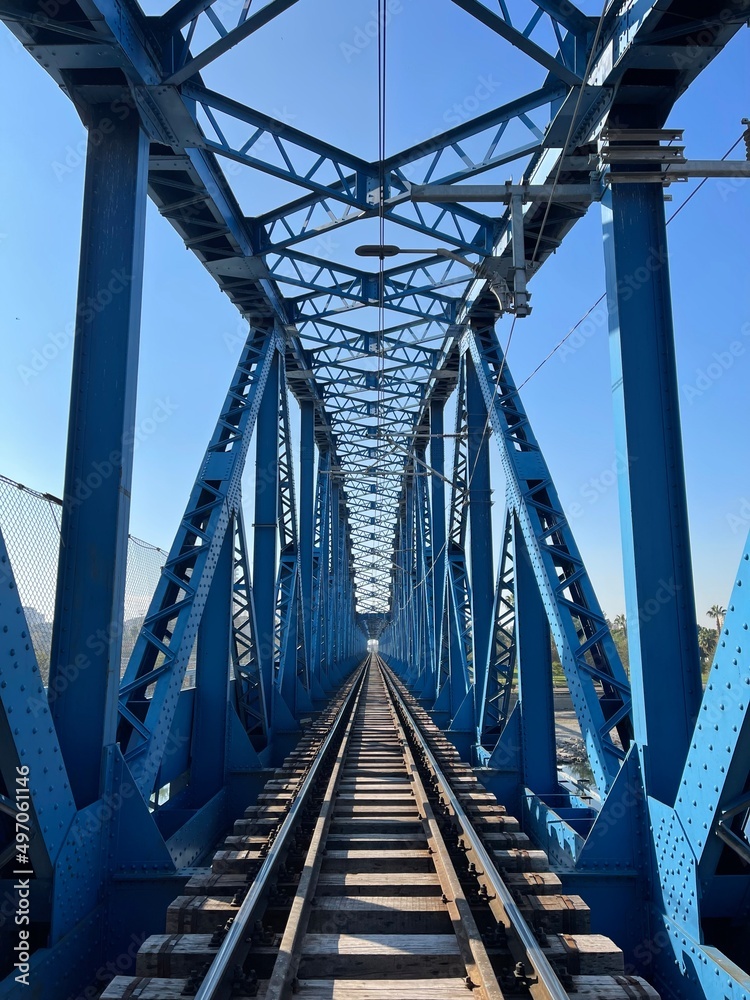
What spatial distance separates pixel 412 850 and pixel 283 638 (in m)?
8.79

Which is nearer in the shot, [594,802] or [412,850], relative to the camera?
[412,850]

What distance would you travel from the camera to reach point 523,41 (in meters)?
5.97

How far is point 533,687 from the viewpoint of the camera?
8789 millimetres

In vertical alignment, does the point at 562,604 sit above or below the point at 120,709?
above

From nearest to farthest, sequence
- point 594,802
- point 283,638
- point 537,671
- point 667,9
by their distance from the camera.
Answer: point 667,9 < point 594,802 < point 537,671 < point 283,638

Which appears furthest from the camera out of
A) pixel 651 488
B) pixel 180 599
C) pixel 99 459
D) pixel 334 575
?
pixel 334 575

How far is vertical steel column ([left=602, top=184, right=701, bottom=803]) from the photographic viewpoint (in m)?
4.93

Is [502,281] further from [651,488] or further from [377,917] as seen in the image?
[377,917]

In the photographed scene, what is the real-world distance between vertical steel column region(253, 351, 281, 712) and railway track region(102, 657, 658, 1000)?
604cm

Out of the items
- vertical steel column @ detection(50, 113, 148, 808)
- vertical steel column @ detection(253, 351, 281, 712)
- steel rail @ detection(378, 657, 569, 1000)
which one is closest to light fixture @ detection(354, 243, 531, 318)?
vertical steel column @ detection(50, 113, 148, 808)

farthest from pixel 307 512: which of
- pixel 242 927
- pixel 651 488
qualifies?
pixel 242 927

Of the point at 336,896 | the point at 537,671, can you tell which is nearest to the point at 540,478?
the point at 537,671

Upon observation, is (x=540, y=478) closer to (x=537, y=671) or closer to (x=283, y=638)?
(x=537, y=671)

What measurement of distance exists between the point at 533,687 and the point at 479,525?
4221 mm
